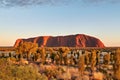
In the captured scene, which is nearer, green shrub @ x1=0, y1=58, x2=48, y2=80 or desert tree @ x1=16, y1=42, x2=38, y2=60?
green shrub @ x1=0, y1=58, x2=48, y2=80

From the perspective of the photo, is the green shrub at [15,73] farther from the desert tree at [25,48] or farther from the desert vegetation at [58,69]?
the desert tree at [25,48]

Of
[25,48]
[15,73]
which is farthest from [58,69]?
[15,73]

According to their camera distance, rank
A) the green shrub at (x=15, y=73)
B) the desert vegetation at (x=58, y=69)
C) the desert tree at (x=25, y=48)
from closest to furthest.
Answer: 1. the green shrub at (x=15, y=73)
2. the desert vegetation at (x=58, y=69)
3. the desert tree at (x=25, y=48)

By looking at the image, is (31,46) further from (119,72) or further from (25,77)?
(25,77)

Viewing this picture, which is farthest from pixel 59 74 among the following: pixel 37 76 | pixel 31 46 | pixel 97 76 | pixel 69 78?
pixel 31 46

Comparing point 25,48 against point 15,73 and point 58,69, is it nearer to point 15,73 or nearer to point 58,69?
point 58,69

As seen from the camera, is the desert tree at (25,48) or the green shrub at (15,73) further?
the desert tree at (25,48)

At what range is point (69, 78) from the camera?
1618 inches

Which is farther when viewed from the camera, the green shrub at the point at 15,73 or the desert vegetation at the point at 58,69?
the desert vegetation at the point at 58,69

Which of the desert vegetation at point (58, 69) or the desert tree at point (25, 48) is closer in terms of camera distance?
the desert vegetation at point (58, 69)

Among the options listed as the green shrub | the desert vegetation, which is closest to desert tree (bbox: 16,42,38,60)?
the desert vegetation

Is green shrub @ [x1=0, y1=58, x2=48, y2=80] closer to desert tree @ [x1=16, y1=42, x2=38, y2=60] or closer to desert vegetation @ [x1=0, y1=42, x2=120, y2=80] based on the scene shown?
desert vegetation @ [x1=0, y1=42, x2=120, y2=80]

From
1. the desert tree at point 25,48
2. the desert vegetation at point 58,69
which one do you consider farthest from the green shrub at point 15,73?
the desert tree at point 25,48

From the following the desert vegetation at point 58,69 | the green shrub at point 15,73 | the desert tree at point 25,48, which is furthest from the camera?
the desert tree at point 25,48
